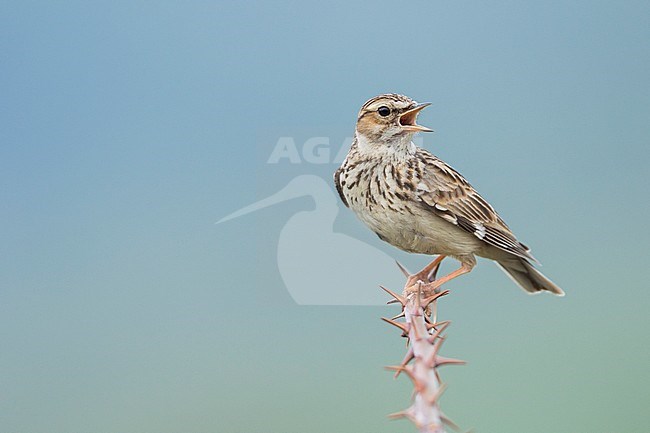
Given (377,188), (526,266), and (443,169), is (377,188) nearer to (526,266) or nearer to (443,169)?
(443,169)

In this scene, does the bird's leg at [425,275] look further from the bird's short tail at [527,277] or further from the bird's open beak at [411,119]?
the bird's open beak at [411,119]

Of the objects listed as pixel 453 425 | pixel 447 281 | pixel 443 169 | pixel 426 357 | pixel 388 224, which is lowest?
pixel 453 425

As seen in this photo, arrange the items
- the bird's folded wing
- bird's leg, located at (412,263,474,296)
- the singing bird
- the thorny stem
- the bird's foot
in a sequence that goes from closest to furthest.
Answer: the thorny stem
the bird's foot
bird's leg, located at (412,263,474,296)
the singing bird
the bird's folded wing

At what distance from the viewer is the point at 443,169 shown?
514 cm

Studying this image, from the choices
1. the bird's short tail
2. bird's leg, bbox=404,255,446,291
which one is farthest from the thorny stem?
the bird's short tail

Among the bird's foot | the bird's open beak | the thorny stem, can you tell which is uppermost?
the bird's open beak

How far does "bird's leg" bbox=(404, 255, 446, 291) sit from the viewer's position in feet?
15.4

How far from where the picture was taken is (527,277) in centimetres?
553

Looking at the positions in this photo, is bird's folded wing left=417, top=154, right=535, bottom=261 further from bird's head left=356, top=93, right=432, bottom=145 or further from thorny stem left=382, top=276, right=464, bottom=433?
thorny stem left=382, top=276, right=464, bottom=433

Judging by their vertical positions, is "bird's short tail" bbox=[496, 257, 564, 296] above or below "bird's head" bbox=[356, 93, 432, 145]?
below

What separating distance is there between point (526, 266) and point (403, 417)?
3.77m

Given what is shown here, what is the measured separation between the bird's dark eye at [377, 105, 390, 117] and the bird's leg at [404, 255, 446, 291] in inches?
41.2

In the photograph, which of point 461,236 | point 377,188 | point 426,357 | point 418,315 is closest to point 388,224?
point 377,188

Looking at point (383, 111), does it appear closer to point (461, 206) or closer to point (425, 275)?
point (461, 206)
